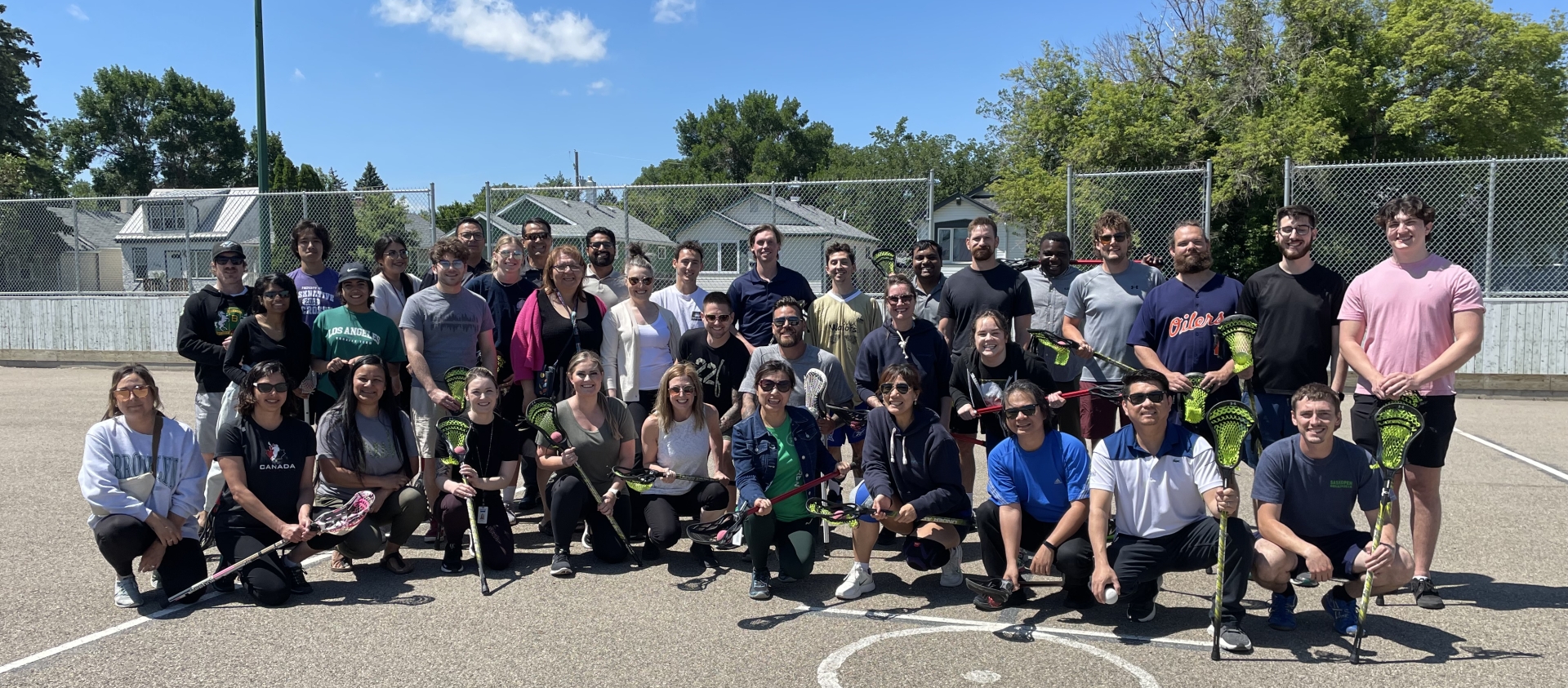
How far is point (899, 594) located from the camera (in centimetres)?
491

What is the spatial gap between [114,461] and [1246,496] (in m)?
6.81

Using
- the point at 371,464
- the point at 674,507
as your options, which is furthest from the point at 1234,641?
the point at 371,464

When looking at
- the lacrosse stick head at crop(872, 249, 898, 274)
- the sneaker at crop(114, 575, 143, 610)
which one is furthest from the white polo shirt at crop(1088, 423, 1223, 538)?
the sneaker at crop(114, 575, 143, 610)

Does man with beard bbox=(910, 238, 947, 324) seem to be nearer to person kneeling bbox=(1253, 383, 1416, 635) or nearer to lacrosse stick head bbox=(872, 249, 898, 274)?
lacrosse stick head bbox=(872, 249, 898, 274)

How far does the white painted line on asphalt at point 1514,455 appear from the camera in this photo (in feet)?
24.8

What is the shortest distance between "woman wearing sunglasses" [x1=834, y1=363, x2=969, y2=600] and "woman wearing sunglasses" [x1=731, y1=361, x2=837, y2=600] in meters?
0.30

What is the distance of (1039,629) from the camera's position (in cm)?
436

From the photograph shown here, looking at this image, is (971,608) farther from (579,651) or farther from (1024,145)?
(1024,145)

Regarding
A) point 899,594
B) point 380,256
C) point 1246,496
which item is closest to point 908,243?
point 1246,496

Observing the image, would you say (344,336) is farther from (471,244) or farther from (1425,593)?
(1425,593)

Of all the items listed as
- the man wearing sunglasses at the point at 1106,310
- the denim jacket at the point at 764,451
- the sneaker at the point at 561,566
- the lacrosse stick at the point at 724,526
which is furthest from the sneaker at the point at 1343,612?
the sneaker at the point at 561,566

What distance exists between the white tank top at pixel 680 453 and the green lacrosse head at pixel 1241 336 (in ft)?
9.39

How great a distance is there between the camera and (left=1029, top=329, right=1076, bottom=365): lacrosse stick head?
563 cm

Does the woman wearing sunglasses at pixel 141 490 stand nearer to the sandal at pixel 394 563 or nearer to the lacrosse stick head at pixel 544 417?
the sandal at pixel 394 563
